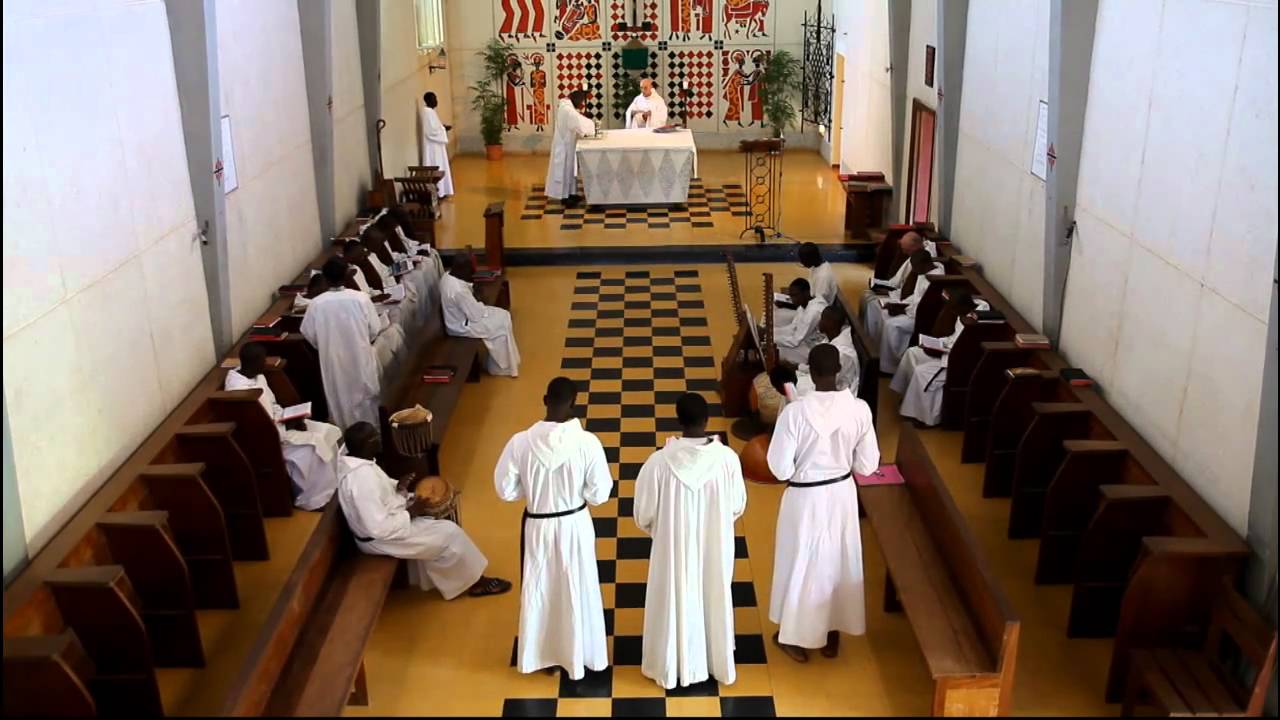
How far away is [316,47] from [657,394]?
512cm

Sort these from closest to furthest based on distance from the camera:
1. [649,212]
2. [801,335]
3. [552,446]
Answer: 1. [552,446]
2. [801,335]
3. [649,212]

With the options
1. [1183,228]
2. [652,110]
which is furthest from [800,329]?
[652,110]

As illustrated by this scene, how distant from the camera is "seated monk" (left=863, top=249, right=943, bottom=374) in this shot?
9.87 meters

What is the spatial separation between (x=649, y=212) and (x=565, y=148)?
1579 mm

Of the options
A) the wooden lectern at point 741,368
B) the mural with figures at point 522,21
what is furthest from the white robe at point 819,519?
the mural with figures at point 522,21

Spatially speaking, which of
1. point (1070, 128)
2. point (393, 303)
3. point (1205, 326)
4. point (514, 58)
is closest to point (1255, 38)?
point (1205, 326)

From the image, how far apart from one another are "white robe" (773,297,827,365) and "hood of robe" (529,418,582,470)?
4.12 meters

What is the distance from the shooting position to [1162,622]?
560 cm

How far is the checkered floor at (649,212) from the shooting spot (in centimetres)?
1488

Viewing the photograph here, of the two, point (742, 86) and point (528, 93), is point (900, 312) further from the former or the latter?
point (528, 93)

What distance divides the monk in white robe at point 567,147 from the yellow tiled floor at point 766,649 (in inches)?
329

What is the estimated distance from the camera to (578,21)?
62.5 feet

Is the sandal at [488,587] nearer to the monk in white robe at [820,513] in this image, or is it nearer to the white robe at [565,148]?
the monk in white robe at [820,513]

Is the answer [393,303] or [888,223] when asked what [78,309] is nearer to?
[393,303]
